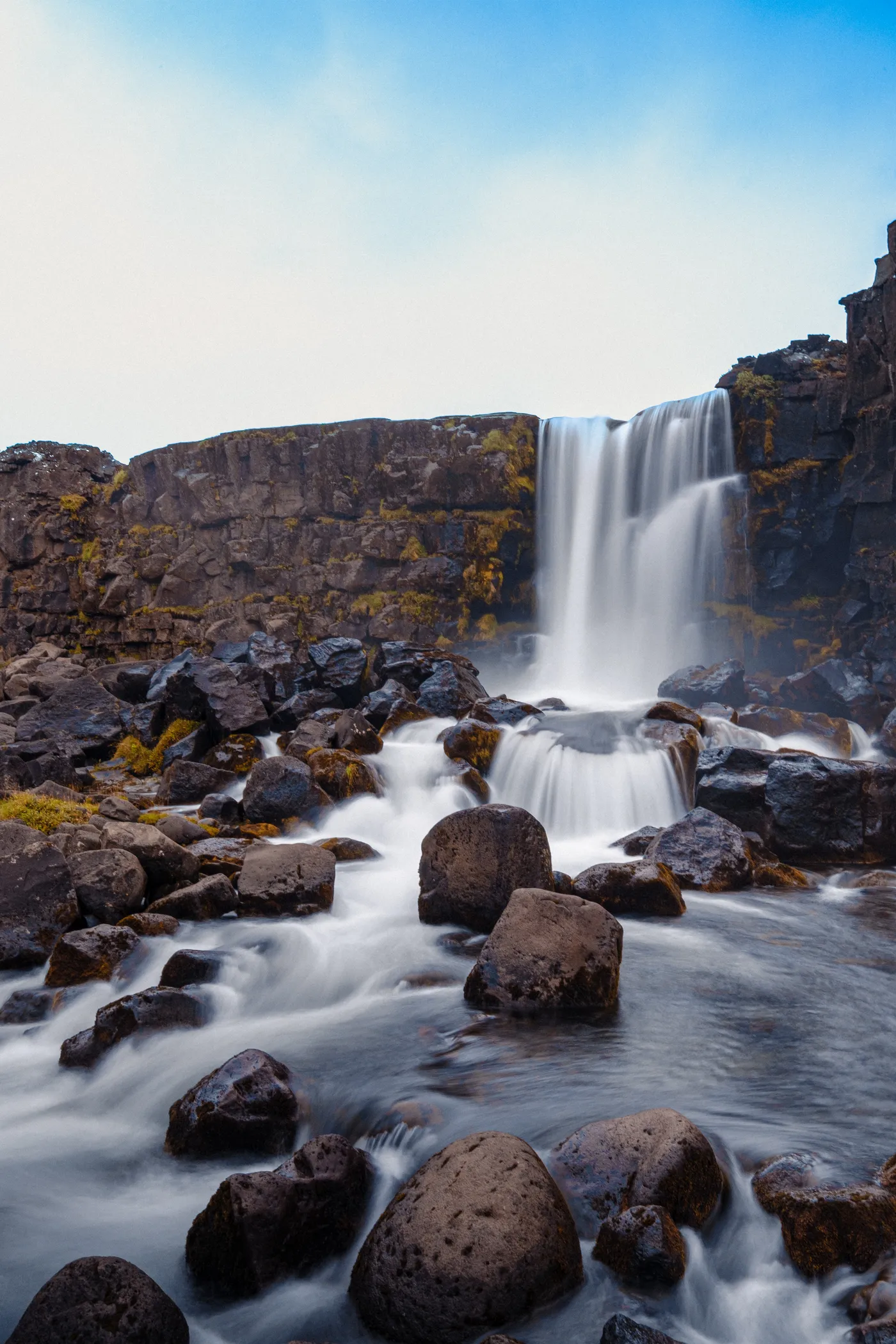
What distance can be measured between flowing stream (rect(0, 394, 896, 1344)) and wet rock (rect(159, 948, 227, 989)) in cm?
13

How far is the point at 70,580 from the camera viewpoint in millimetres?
36125

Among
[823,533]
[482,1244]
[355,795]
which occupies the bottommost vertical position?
[355,795]

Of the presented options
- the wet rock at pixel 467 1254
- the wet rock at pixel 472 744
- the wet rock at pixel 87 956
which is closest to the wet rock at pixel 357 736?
the wet rock at pixel 472 744

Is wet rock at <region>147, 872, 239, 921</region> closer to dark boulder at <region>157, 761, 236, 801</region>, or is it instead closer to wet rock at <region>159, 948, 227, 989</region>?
wet rock at <region>159, 948, 227, 989</region>

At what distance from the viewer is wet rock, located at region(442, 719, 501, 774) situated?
13.8 m

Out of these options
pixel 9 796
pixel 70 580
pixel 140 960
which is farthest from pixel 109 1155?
pixel 70 580

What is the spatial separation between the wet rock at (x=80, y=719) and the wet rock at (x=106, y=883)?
868 cm

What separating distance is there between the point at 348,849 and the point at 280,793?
5.41ft

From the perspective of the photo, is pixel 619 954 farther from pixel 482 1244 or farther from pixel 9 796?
pixel 9 796

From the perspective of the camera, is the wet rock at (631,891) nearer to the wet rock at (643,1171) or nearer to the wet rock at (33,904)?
the wet rock at (643,1171)

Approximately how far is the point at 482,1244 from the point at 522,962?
276 centimetres

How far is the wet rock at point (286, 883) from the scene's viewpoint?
793cm

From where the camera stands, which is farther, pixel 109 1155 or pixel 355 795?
pixel 355 795

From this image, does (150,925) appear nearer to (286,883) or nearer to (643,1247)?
(286,883)
